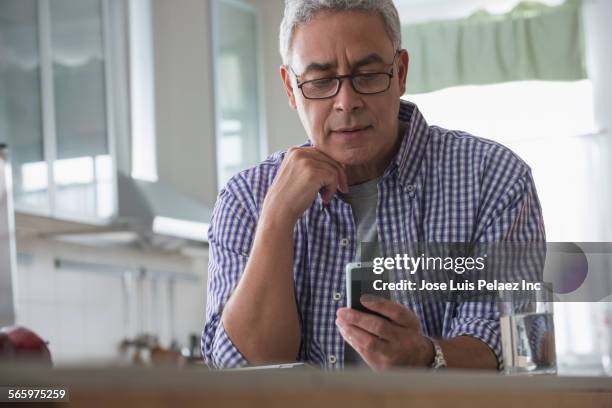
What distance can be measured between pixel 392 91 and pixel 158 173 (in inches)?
131

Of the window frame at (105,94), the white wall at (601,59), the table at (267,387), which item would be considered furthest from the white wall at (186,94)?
the table at (267,387)

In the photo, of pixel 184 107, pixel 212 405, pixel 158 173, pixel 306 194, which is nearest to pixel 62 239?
pixel 158 173

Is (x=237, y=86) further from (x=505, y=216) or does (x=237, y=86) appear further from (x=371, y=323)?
(x=371, y=323)

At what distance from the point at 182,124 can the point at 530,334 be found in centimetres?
394

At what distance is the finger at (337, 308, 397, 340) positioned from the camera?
1012 millimetres

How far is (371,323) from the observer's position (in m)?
1.01

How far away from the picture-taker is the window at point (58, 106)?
11.3 feet

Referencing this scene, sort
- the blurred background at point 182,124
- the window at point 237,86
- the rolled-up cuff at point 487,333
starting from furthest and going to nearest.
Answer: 1. the window at point 237,86
2. the blurred background at point 182,124
3. the rolled-up cuff at point 487,333

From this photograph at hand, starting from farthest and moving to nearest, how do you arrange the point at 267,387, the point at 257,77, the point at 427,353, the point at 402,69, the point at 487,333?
the point at 257,77 < the point at 402,69 < the point at 487,333 < the point at 427,353 < the point at 267,387

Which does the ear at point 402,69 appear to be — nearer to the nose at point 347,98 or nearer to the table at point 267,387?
the nose at point 347,98

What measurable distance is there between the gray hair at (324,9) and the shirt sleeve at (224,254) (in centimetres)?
27

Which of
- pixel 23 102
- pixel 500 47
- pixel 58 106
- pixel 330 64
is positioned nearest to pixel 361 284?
pixel 330 64

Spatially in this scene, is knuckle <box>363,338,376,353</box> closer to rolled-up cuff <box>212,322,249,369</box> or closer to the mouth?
rolled-up cuff <box>212,322,249,369</box>

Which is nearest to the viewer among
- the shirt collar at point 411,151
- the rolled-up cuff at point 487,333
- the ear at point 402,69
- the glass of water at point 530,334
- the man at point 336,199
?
the glass of water at point 530,334
